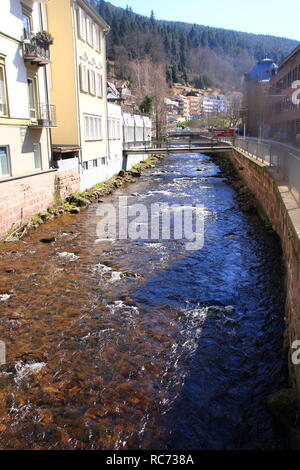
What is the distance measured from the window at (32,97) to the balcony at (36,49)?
773mm

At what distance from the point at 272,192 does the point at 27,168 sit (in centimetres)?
979

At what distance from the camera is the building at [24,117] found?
15.5 metres

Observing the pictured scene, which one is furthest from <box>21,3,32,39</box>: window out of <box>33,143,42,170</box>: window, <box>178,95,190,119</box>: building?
<box>178,95,190,119</box>: building

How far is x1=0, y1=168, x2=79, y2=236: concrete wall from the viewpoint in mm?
14775

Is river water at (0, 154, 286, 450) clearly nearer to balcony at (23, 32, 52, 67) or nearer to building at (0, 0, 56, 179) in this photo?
building at (0, 0, 56, 179)

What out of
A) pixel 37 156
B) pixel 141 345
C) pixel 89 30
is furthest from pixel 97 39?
pixel 141 345

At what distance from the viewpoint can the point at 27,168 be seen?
17594 millimetres

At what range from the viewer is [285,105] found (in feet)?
171

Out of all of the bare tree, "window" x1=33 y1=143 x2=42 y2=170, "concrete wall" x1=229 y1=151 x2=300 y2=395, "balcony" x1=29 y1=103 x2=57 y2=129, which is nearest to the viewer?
"concrete wall" x1=229 y1=151 x2=300 y2=395

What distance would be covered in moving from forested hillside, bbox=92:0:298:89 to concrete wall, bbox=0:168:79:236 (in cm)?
11702

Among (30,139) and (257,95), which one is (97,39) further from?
(257,95)

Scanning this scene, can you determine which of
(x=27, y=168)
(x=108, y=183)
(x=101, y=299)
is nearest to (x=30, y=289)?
(x=101, y=299)
